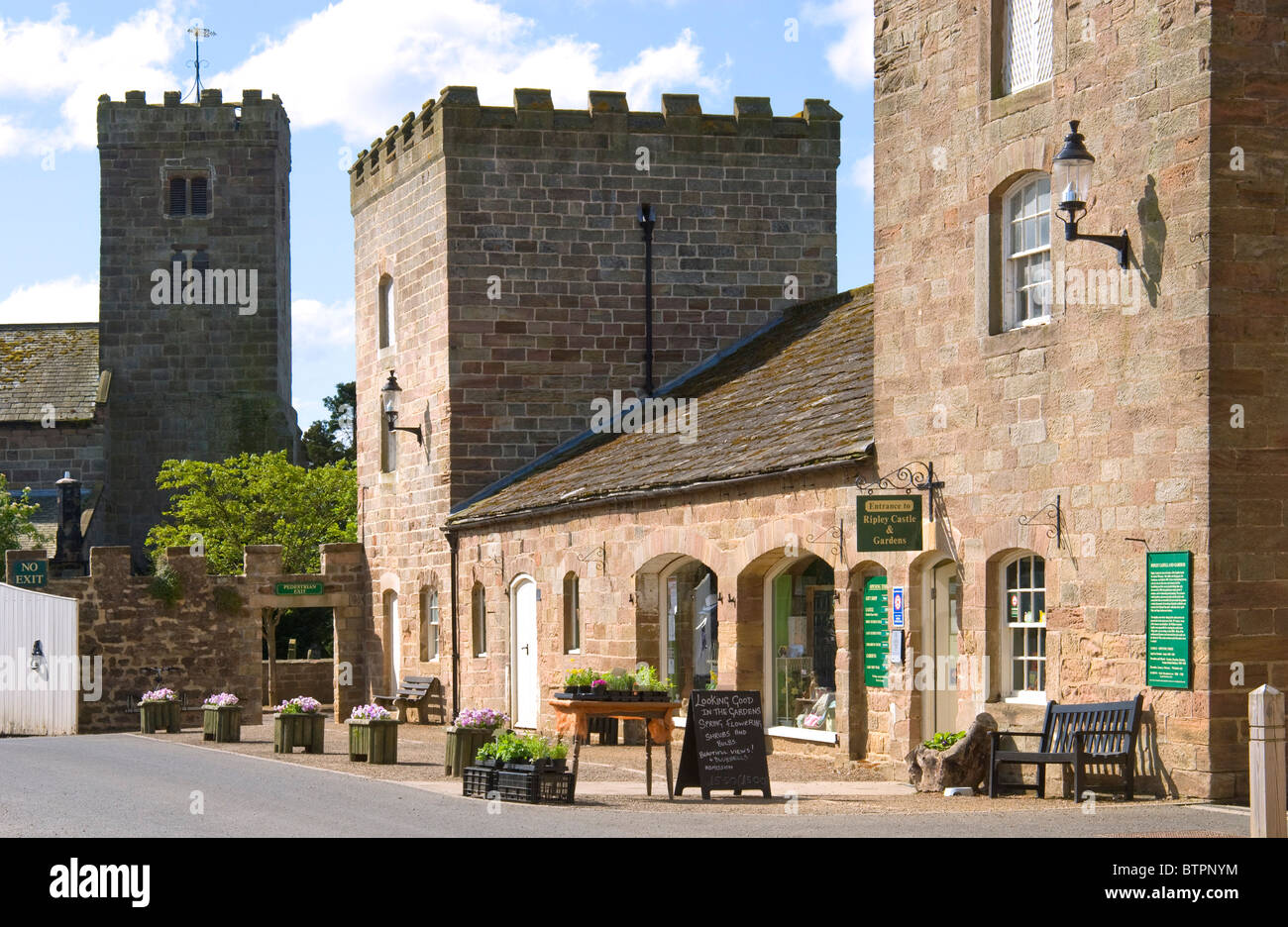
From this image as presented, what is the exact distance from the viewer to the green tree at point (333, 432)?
66812 millimetres

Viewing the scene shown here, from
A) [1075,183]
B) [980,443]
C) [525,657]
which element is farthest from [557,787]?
[525,657]

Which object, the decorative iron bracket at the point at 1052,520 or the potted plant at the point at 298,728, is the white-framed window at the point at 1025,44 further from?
the potted plant at the point at 298,728

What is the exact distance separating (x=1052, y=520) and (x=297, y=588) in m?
19.0

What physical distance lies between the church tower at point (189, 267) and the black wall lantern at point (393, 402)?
1960cm

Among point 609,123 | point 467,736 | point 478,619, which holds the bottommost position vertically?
point 467,736

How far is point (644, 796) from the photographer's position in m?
15.9

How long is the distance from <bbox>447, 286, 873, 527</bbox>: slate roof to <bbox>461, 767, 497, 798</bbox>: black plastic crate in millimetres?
5020

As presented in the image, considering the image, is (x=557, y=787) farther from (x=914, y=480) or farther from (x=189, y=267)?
(x=189, y=267)

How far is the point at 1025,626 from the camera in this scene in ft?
54.0

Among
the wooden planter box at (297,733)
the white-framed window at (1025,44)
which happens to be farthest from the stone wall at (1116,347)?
the wooden planter box at (297,733)

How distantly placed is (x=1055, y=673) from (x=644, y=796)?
356 centimetres

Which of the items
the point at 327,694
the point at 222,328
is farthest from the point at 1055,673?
the point at 222,328
